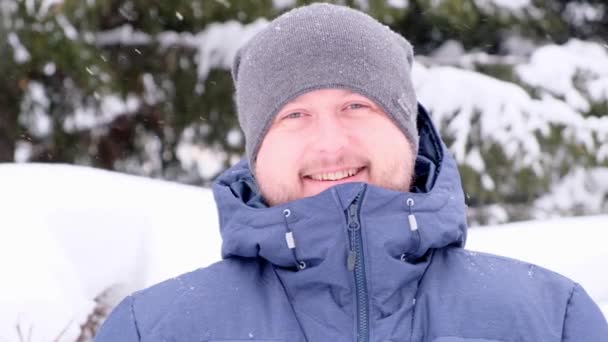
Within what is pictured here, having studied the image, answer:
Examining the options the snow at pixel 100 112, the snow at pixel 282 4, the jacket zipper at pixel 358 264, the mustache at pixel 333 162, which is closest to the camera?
the jacket zipper at pixel 358 264

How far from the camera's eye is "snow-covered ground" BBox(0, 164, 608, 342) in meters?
2.82

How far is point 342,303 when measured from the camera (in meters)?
1.58

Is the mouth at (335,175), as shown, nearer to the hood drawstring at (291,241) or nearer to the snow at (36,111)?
the hood drawstring at (291,241)

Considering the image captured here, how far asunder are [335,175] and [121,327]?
0.61m

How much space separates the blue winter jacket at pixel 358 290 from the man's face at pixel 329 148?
0.49 ft

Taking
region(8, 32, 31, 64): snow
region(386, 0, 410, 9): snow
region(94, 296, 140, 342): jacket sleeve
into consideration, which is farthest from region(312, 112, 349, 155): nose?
region(386, 0, 410, 9): snow

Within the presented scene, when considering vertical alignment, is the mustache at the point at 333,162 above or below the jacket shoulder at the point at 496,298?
above

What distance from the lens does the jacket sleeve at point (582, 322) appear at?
155 centimetres

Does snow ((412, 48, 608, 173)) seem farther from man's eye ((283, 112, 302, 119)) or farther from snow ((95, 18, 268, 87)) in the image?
man's eye ((283, 112, 302, 119))

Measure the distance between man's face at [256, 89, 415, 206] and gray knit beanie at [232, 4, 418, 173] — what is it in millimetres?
29

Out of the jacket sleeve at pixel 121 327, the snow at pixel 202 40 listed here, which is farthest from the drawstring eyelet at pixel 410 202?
the snow at pixel 202 40

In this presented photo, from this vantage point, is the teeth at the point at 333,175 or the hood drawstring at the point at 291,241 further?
the teeth at the point at 333,175

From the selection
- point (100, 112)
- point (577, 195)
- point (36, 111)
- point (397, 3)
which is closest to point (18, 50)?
point (36, 111)

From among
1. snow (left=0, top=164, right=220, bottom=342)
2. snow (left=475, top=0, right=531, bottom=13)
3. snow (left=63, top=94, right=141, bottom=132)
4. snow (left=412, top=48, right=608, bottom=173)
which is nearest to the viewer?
snow (left=0, top=164, right=220, bottom=342)
